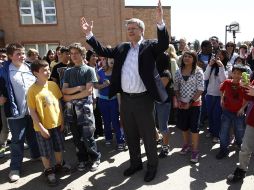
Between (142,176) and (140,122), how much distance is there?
83 cm

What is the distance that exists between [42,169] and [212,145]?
303 cm

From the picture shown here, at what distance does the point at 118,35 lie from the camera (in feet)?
65.2

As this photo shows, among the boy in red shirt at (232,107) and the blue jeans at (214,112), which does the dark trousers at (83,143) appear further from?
the blue jeans at (214,112)

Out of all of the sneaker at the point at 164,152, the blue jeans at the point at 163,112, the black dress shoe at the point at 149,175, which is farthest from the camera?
the sneaker at the point at 164,152

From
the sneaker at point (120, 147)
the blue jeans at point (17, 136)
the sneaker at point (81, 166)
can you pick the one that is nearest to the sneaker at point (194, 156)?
the sneaker at point (120, 147)

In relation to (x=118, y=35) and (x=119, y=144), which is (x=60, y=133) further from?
(x=118, y=35)

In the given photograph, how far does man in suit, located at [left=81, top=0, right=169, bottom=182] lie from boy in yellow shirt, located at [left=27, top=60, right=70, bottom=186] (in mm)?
803

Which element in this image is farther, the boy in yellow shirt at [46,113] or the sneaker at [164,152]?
the sneaker at [164,152]

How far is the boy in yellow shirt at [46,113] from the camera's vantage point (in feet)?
12.0

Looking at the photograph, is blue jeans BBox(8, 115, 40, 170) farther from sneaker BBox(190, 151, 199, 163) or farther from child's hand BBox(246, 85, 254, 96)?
child's hand BBox(246, 85, 254, 96)

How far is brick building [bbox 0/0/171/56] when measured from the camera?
17906mm

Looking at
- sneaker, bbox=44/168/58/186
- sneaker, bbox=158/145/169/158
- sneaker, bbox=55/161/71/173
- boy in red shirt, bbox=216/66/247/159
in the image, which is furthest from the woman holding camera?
sneaker, bbox=44/168/58/186

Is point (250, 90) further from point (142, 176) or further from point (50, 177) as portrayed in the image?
point (50, 177)

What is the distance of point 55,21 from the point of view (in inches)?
741
